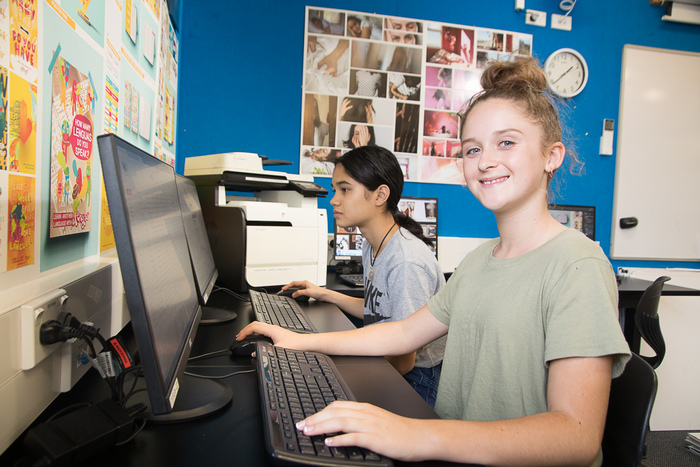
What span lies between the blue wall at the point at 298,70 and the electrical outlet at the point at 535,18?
0.11 ft

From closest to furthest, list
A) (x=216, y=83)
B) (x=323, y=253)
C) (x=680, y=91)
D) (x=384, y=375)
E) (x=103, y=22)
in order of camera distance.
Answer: (x=384, y=375)
(x=103, y=22)
(x=323, y=253)
(x=216, y=83)
(x=680, y=91)

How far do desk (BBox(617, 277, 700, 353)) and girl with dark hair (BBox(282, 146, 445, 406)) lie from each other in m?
1.43

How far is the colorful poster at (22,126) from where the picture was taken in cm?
67

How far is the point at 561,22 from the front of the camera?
291cm

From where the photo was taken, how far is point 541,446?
0.57m

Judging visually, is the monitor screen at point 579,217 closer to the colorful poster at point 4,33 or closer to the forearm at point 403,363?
the forearm at point 403,363

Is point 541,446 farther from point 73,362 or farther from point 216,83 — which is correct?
point 216,83

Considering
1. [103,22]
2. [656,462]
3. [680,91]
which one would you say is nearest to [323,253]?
[103,22]

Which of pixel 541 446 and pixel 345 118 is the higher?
pixel 345 118

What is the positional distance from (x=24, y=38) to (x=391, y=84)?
→ 229 cm

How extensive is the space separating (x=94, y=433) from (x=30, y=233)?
42 centimetres

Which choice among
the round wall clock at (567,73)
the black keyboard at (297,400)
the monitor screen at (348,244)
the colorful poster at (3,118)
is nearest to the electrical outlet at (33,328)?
the colorful poster at (3,118)

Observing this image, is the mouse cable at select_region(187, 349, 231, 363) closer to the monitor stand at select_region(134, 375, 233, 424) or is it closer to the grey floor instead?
the monitor stand at select_region(134, 375, 233, 424)

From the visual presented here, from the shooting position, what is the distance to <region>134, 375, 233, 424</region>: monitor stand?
62 cm
